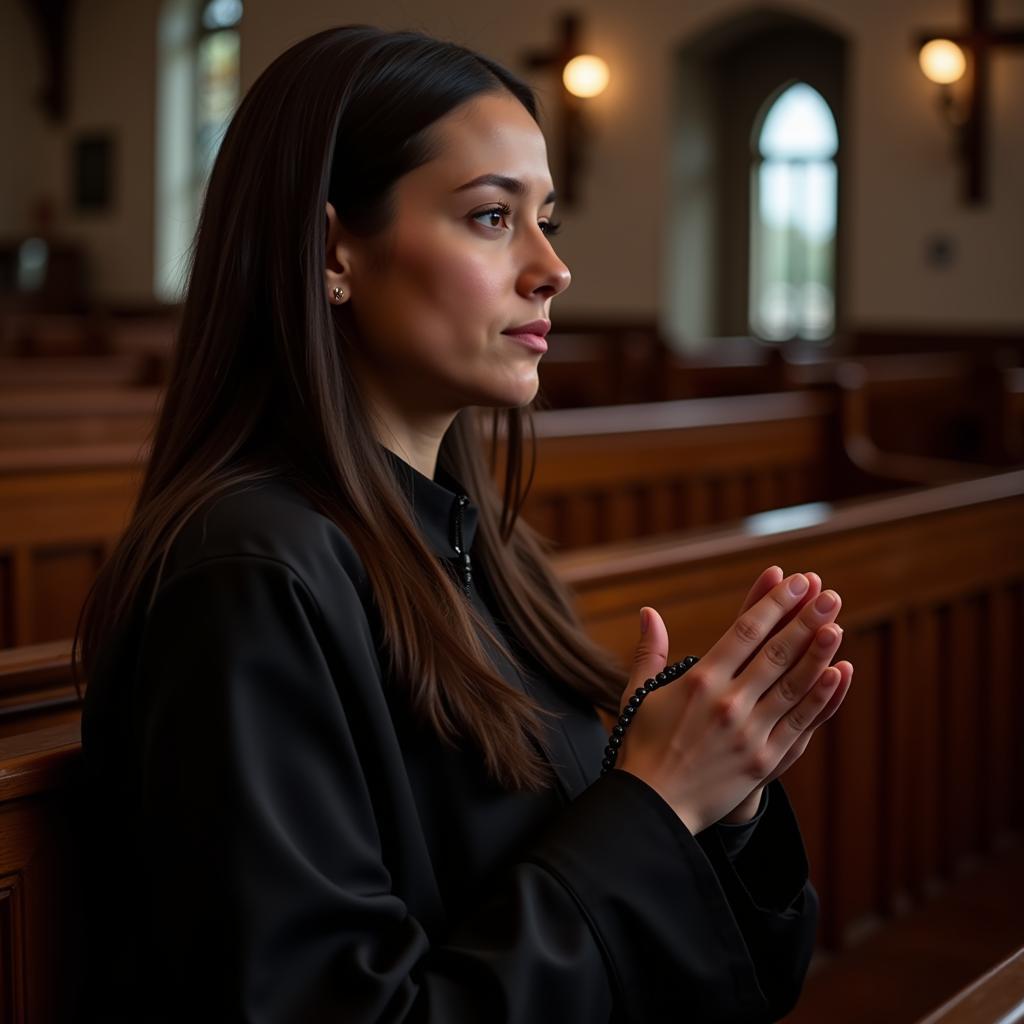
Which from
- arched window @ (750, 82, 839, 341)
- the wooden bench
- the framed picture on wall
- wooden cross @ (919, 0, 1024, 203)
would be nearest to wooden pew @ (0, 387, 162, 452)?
the wooden bench

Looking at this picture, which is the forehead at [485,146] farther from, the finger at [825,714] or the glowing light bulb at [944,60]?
the glowing light bulb at [944,60]

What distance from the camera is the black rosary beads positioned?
49.2 inches

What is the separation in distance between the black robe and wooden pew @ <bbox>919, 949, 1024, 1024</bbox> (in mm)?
208

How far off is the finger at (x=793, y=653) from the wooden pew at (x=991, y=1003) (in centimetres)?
26

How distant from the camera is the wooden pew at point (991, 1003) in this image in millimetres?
969

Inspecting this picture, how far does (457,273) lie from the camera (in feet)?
4.18

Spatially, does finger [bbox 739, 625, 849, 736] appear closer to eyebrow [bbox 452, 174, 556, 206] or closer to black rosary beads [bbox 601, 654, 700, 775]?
black rosary beads [bbox 601, 654, 700, 775]

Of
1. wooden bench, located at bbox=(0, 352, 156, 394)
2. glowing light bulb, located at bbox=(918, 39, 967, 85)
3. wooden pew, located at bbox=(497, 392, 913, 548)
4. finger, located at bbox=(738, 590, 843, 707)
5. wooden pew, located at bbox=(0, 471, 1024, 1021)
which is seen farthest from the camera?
glowing light bulb, located at bbox=(918, 39, 967, 85)

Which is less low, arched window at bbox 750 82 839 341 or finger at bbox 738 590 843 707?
arched window at bbox 750 82 839 341

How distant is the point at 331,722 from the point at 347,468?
0.24 metres

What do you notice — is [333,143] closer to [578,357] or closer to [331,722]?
[331,722]

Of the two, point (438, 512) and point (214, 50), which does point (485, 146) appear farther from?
point (214, 50)

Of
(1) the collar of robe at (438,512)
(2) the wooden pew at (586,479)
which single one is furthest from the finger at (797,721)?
(2) the wooden pew at (586,479)

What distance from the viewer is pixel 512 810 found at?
124 cm
